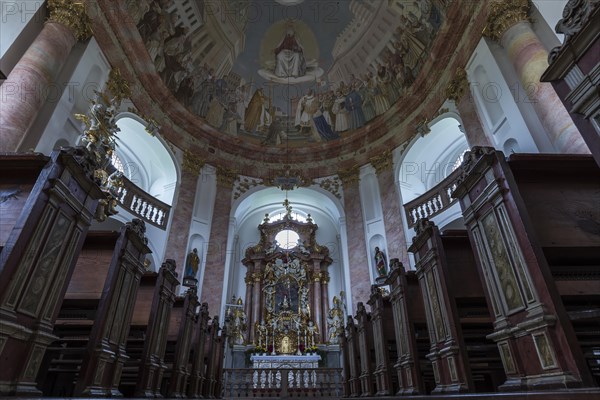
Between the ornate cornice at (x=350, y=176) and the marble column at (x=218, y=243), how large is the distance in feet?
14.1

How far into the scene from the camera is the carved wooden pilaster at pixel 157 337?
167 inches

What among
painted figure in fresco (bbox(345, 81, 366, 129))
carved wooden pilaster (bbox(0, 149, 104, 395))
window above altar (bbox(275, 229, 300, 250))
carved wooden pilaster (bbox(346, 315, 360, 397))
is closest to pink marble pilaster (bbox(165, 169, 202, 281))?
window above altar (bbox(275, 229, 300, 250))

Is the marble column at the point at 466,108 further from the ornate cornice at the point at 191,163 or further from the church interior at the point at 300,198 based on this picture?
the ornate cornice at the point at 191,163

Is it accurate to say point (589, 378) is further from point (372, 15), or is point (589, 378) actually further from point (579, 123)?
point (372, 15)

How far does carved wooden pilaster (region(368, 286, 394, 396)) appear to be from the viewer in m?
5.10

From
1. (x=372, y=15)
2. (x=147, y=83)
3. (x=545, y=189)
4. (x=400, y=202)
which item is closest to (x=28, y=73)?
(x=147, y=83)

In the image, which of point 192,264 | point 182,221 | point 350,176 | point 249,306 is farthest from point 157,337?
point 350,176

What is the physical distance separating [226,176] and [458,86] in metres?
8.66

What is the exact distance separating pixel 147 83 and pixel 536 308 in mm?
12531

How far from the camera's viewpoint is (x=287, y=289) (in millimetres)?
14289

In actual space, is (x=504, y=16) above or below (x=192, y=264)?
above

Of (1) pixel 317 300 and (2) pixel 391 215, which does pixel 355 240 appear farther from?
(1) pixel 317 300

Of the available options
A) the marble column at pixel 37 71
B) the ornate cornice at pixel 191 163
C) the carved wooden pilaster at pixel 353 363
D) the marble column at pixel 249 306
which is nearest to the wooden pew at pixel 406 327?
the carved wooden pilaster at pixel 353 363

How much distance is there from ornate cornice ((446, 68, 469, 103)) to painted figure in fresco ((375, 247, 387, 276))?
524cm
